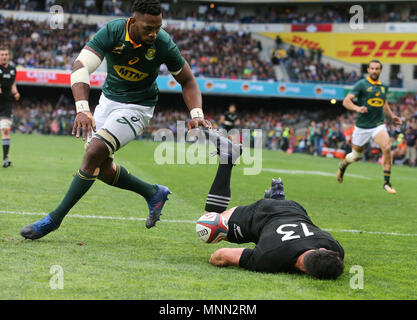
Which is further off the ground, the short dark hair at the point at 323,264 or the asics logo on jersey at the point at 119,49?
the asics logo on jersey at the point at 119,49

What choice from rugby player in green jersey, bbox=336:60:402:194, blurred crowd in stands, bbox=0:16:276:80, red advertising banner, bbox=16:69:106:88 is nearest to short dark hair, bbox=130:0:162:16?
rugby player in green jersey, bbox=336:60:402:194

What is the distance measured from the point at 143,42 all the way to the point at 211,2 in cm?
4971

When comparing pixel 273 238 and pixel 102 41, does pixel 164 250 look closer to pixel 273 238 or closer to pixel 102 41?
pixel 273 238

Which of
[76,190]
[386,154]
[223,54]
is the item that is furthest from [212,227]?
[223,54]

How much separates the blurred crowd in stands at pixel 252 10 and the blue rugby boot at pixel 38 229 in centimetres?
4596

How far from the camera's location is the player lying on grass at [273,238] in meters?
4.42

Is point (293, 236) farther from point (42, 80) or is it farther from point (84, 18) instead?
point (84, 18)

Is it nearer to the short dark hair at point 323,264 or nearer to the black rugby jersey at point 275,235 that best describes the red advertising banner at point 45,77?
the black rugby jersey at point 275,235

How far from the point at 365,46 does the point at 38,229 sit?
4502 cm

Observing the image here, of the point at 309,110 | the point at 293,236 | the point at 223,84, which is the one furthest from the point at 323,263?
the point at 309,110

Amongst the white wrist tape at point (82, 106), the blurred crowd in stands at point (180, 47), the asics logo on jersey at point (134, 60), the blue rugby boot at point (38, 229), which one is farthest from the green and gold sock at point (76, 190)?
the blurred crowd in stands at point (180, 47)

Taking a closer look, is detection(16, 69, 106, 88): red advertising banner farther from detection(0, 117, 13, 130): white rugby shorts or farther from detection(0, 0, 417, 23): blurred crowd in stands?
detection(0, 117, 13, 130): white rugby shorts

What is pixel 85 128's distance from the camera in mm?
5043

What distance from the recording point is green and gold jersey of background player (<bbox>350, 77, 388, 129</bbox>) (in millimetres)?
12773
